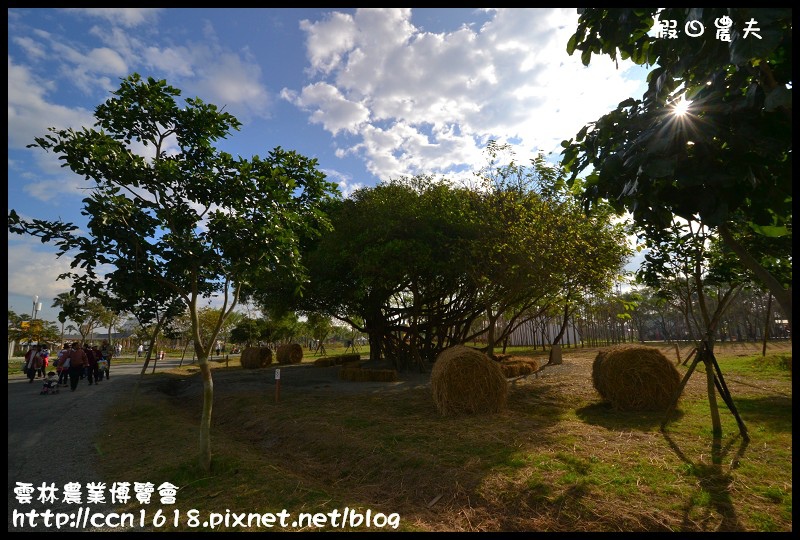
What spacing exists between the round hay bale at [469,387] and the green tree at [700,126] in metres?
6.78

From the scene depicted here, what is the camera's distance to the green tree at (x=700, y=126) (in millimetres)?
3303

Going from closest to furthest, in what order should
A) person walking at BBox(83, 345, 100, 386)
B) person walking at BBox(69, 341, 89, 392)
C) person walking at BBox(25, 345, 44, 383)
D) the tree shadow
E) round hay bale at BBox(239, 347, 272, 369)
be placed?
the tree shadow, person walking at BBox(69, 341, 89, 392), person walking at BBox(83, 345, 100, 386), person walking at BBox(25, 345, 44, 383), round hay bale at BBox(239, 347, 272, 369)

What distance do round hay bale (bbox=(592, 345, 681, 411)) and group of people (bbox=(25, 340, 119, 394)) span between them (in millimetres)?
19895

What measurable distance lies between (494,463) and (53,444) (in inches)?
366

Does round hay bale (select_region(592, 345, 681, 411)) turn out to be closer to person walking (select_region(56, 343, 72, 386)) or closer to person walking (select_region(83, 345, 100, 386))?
person walking (select_region(56, 343, 72, 386))

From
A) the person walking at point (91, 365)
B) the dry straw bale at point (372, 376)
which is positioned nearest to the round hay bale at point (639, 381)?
the dry straw bale at point (372, 376)

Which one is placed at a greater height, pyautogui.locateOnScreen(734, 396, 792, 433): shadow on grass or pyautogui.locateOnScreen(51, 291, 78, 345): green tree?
pyautogui.locateOnScreen(51, 291, 78, 345): green tree

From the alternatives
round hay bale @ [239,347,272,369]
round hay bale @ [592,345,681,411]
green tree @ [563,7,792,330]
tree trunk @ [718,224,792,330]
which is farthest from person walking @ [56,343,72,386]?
tree trunk @ [718,224,792,330]

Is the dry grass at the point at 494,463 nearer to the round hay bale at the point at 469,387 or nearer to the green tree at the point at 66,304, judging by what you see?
the round hay bale at the point at 469,387

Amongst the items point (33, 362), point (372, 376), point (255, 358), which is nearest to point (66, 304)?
point (372, 376)

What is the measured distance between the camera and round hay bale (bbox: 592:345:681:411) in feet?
32.7

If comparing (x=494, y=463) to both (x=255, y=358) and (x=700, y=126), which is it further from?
(x=255, y=358)

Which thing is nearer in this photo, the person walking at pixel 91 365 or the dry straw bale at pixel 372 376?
the dry straw bale at pixel 372 376

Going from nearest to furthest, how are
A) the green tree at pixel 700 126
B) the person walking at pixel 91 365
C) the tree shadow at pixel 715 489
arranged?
the green tree at pixel 700 126 < the tree shadow at pixel 715 489 < the person walking at pixel 91 365
